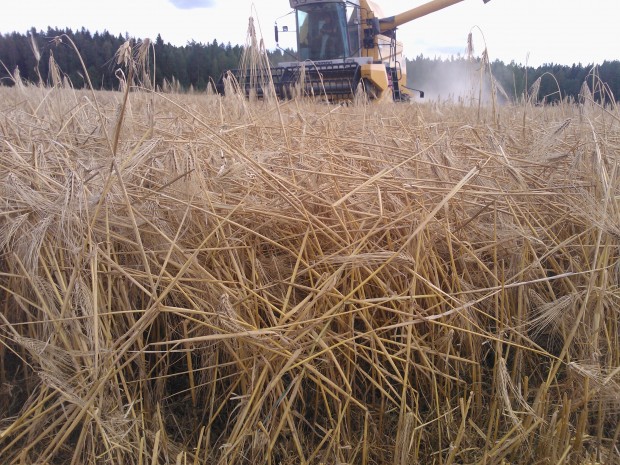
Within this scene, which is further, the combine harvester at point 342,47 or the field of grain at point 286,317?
the combine harvester at point 342,47

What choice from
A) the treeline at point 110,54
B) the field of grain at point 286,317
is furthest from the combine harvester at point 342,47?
the field of grain at point 286,317

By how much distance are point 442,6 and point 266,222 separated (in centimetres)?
974

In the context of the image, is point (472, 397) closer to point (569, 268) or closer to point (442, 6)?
point (569, 268)

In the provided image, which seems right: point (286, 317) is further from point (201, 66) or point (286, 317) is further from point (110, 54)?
point (201, 66)

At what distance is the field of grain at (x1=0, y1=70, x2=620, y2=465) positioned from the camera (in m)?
0.91

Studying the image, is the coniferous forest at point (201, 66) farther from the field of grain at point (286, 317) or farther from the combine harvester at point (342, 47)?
the field of grain at point (286, 317)

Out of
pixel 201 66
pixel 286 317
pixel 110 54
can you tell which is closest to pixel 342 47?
pixel 110 54

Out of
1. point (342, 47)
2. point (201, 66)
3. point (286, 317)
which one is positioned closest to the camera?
point (286, 317)

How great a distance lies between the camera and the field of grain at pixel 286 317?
36.0 inches

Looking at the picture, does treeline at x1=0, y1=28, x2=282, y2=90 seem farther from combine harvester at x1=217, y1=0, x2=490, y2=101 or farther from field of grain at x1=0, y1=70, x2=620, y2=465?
field of grain at x1=0, y1=70, x2=620, y2=465

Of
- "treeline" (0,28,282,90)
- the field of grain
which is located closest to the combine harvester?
"treeline" (0,28,282,90)

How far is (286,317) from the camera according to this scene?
951 mm

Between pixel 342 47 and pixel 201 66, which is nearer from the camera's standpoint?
pixel 342 47

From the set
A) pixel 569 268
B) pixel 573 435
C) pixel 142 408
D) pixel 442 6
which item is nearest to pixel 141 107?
pixel 142 408
